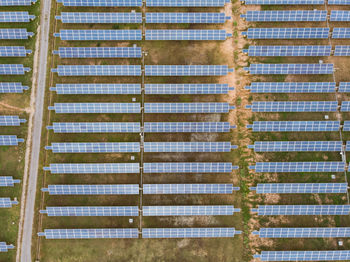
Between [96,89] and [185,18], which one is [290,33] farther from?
[96,89]

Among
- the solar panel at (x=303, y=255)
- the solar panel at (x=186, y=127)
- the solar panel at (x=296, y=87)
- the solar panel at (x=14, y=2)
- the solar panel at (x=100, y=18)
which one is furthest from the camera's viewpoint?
the solar panel at (x=14, y=2)

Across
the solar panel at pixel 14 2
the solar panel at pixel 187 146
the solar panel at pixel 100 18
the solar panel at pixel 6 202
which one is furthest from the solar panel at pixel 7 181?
the solar panel at pixel 14 2

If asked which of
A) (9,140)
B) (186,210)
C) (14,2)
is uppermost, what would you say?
(14,2)

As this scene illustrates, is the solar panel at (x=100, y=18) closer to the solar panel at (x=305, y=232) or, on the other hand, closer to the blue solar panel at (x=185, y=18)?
the blue solar panel at (x=185, y=18)

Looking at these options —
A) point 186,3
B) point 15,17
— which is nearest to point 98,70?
point 15,17

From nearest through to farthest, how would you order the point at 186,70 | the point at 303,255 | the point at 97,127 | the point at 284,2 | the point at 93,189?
the point at 303,255, the point at 93,189, the point at 97,127, the point at 186,70, the point at 284,2

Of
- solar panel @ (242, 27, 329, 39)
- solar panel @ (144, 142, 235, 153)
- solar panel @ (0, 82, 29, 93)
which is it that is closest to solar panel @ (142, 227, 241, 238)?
solar panel @ (144, 142, 235, 153)

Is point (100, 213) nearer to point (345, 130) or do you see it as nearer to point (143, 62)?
point (143, 62)

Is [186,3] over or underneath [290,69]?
over
